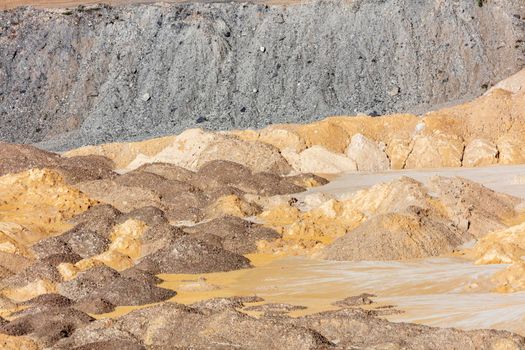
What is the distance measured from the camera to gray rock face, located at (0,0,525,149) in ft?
170

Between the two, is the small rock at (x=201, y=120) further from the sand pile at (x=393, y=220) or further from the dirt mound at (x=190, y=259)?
the dirt mound at (x=190, y=259)

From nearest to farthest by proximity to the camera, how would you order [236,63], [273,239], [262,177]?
[273,239]
[262,177]
[236,63]

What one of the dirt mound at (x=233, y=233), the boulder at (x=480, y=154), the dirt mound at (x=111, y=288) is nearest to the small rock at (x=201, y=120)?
the boulder at (x=480, y=154)

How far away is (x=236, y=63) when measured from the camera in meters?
54.7

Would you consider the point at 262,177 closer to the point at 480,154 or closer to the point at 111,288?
the point at 480,154

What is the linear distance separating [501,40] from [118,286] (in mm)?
36267

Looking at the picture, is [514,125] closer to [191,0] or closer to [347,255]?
[347,255]

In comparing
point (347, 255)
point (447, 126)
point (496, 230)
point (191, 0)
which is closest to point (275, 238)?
point (347, 255)

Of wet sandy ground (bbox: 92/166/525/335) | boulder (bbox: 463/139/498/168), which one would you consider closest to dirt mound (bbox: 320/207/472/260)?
wet sandy ground (bbox: 92/166/525/335)

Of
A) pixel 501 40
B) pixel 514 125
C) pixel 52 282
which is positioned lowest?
pixel 52 282

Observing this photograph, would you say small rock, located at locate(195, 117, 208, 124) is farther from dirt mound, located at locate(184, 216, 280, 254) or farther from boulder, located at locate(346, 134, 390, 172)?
dirt mound, located at locate(184, 216, 280, 254)

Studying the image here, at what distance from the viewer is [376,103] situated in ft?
168

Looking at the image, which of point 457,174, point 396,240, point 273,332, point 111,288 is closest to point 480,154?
point 457,174

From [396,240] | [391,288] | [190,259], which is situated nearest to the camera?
[391,288]
